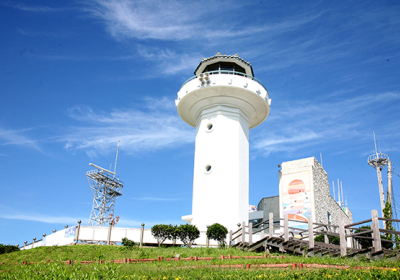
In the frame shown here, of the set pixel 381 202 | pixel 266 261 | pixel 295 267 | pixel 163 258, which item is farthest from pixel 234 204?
pixel 381 202

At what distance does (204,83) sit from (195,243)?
1132cm

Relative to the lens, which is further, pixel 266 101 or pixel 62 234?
pixel 266 101

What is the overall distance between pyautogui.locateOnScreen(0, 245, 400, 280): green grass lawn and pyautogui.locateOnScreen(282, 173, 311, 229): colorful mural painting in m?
18.0

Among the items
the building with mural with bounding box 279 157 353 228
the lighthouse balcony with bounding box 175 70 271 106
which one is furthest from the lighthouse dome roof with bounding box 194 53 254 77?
the building with mural with bounding box 279 157 353 228

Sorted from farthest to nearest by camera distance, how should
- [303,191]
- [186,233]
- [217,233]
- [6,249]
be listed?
[303,191]
[6,249]
[186,233]
[217,233]

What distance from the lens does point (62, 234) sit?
2262cm

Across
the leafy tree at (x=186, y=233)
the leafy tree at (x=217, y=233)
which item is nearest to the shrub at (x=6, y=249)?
the leafy tree at (x=186, y=233)

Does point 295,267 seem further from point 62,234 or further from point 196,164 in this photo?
point 62,234

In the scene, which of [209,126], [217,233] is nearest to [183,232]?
[217,233]

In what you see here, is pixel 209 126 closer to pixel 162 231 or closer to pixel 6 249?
pixel 162 231

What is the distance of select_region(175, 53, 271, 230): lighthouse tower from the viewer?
22.6 m

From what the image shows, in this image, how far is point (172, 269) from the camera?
992 cm

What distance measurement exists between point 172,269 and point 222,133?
15110mm

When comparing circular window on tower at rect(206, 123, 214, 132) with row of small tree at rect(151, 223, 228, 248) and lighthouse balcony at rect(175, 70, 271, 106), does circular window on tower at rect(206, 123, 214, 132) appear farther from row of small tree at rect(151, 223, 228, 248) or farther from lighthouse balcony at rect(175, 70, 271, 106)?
row of small tree at rect(151, 223, 228, 248)
